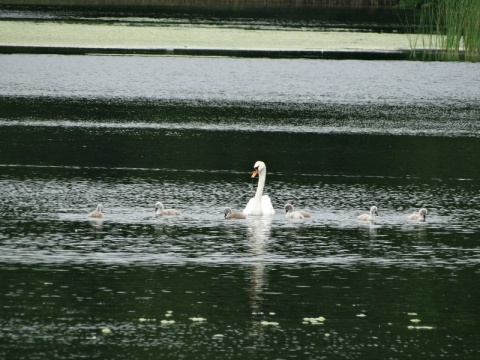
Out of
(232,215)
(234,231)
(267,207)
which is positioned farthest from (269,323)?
(267,207)

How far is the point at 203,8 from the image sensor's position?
78125 mm

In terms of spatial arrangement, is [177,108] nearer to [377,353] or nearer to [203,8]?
[377,353]

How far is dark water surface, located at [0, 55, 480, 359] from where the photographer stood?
10.2 metres

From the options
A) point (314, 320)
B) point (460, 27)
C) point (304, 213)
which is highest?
point (314, 320)

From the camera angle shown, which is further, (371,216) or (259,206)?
(259,206)

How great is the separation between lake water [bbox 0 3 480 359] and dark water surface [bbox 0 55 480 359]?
32 millimetres

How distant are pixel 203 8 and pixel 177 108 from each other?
48.3 meters

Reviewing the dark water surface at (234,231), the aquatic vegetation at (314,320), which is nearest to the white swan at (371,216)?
the dark water surface at (234,231)

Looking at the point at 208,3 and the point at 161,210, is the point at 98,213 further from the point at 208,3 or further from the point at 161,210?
the point at 208,3

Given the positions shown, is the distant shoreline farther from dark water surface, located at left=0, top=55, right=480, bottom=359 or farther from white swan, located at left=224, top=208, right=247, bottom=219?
white swan, located at left=224, top=208, right=247, bottom=219

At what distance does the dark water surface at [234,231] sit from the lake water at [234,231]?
32mm

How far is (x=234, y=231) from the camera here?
48.9ft

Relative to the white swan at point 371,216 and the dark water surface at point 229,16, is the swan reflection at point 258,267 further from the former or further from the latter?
the dark water surface at point 229,16

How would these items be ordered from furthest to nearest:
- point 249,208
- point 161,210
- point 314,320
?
point 249,208 < point 161,210 < point 314,320
